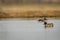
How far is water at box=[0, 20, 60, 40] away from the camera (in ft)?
3.88

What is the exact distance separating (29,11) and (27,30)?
217 millimetres

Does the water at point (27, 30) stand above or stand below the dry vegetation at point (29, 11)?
below

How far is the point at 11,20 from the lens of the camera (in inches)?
46.6

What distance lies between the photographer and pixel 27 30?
119cm

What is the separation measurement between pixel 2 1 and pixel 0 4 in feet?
0.13

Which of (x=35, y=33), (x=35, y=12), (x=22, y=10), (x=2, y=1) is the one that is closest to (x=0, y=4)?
(x=2, y=1)

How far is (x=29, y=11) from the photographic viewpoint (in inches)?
47.0

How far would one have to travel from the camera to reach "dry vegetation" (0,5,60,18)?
46.6 inches

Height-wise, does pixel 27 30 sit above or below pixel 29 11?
below

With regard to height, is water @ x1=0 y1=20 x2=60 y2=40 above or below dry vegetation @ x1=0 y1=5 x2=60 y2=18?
below

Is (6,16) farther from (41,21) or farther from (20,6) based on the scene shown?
(41,21)

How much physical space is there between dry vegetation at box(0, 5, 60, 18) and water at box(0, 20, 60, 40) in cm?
7

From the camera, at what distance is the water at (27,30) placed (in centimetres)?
118

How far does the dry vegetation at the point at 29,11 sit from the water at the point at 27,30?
0.22 ft
